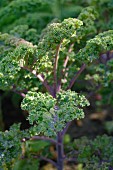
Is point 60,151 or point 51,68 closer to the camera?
point 51,68

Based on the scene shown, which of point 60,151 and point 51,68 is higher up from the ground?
point 51,68

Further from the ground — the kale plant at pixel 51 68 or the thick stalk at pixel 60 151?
the kale plant at pixel 51 68

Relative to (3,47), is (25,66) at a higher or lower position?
lower

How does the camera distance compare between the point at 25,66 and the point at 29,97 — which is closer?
the point at 29,97

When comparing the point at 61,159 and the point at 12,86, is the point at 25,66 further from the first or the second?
the point at 61,159

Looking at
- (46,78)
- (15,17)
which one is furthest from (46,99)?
(15,17)

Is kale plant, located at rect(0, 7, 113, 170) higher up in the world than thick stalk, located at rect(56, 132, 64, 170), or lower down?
higher up

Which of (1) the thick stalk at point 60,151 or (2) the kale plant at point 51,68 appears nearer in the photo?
(2) the kale plant at point 51,68

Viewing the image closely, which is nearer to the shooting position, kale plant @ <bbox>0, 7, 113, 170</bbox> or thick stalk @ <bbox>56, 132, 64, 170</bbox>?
kale plant @ <bbox>0, 7, 113, 170</bbox>

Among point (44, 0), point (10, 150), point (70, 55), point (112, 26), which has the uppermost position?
point (44, 0)

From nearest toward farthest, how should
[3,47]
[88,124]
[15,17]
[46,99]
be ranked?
[46,99]
[3,47]
[15,17]
[88,124]

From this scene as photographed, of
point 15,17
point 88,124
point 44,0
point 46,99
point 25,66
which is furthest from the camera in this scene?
point 88,124
